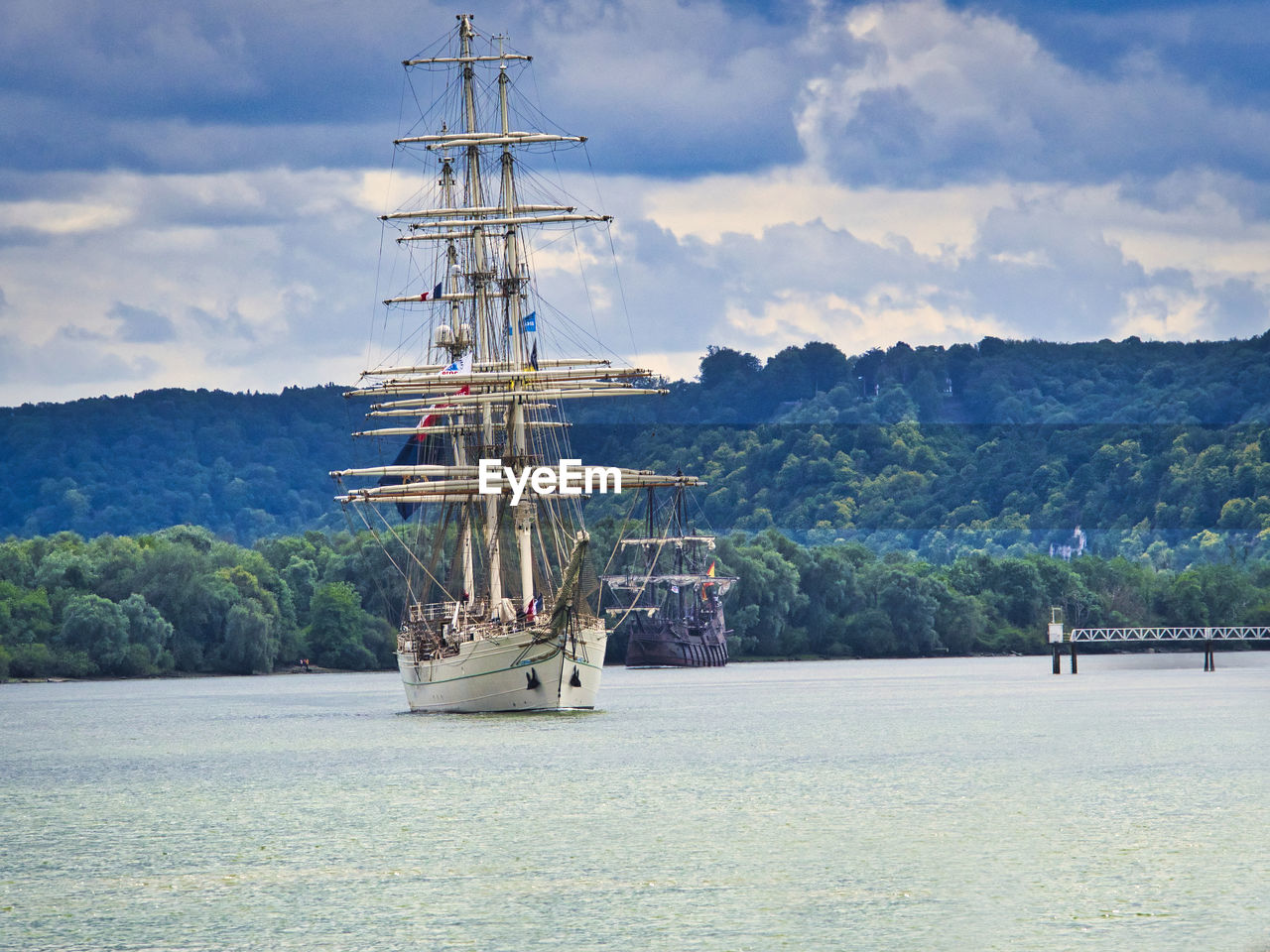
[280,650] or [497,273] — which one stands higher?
[497,273]

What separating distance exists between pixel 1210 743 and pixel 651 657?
126m

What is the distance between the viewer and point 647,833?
48.1m

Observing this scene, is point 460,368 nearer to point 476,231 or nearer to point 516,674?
point 476,231

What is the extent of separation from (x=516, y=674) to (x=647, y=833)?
40912 mm

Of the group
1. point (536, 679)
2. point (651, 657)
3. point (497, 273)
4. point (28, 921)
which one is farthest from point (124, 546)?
point (28, 921)

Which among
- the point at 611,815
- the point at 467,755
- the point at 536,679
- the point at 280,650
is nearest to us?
the point at 611,815

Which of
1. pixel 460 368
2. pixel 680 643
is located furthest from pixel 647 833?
pixel 680 643

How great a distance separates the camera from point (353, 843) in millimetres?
47625

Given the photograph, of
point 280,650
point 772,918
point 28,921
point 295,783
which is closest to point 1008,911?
point 772,918

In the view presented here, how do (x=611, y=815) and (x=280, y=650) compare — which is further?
(x=280, y=650)

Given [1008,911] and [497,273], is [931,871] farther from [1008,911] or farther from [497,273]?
[497,273]

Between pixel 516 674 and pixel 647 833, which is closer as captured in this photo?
pixel 647 833

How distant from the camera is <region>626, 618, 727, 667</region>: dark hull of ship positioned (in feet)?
638

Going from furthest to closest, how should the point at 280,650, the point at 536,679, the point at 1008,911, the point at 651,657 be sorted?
the point at 651,657 < the point at 280,650 < the point at 536,679 < the point at 1008,911
